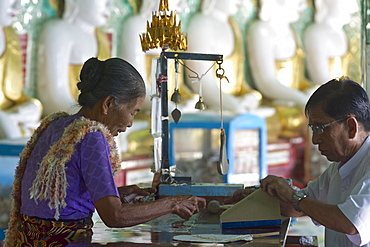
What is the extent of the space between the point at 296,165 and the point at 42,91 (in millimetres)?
3344

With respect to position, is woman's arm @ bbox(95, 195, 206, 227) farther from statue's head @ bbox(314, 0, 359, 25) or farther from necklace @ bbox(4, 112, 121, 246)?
statue's head @ bbox(314, 0, 359, 25)

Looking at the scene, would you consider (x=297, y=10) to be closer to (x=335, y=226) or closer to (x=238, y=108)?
(x=238, y=108)

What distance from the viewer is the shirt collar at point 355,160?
5.84 ft

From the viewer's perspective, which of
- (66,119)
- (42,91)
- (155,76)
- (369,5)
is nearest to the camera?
(66,119)

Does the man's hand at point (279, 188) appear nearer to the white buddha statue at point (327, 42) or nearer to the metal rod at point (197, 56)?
the metal rod at point (197, 56)

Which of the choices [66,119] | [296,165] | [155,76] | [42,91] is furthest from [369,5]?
[296,165]

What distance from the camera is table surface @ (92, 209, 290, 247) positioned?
162cm

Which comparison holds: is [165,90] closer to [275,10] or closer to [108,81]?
[108,81]

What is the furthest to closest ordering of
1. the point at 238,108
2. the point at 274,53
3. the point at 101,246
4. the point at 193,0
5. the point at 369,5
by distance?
the point at 274,53
the point at 193,0
the point at 238,108
the point at 369,5
the point at 101,246

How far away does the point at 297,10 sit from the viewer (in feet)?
23.7

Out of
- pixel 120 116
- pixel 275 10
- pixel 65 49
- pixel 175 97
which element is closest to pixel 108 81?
pixel 120 116

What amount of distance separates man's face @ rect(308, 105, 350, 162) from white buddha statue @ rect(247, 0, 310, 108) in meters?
4.70

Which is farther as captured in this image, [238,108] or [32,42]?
[238,108]

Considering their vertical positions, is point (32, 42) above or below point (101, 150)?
above
